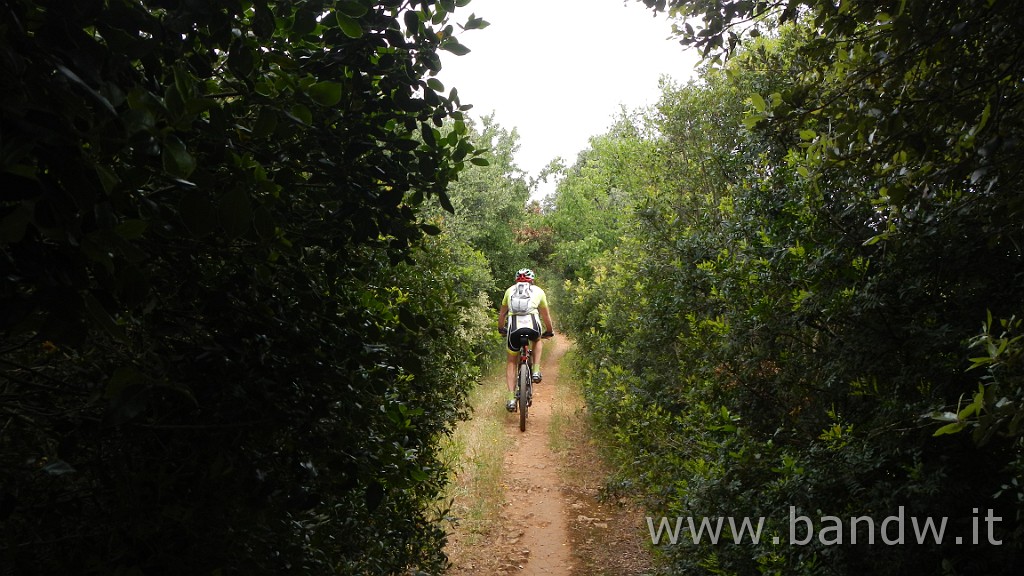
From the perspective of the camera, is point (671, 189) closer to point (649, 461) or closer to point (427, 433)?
point (649, 461)

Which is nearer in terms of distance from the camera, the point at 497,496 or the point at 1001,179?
the point at 1001,179

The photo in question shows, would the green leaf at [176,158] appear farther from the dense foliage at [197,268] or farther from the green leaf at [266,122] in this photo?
Result: the green leaf at [266,122]

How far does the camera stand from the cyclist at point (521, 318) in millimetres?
10688

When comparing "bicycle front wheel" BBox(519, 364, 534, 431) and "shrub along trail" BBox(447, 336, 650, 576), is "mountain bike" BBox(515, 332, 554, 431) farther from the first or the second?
"shrub along trail" BBox(447, 336, 650, 576)

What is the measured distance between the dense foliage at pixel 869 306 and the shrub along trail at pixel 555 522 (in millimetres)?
1273

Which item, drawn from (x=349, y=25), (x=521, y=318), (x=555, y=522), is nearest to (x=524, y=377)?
(x=521, y=318)

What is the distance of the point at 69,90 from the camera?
1082 millimetres

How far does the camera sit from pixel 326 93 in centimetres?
170

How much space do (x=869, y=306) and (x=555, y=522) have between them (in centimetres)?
451

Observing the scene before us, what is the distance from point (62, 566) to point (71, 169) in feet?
4.06

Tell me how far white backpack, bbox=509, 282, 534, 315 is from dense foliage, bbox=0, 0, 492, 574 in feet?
26.2

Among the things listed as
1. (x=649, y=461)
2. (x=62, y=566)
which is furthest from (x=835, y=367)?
(x=62, y=566)

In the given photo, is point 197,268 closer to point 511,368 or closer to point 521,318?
point 521,318

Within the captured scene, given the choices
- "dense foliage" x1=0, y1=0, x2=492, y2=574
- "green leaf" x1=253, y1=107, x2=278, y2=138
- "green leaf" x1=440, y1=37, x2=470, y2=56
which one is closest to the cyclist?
"dense foliage" x1=0, y1=0, x2=492, y2=574
